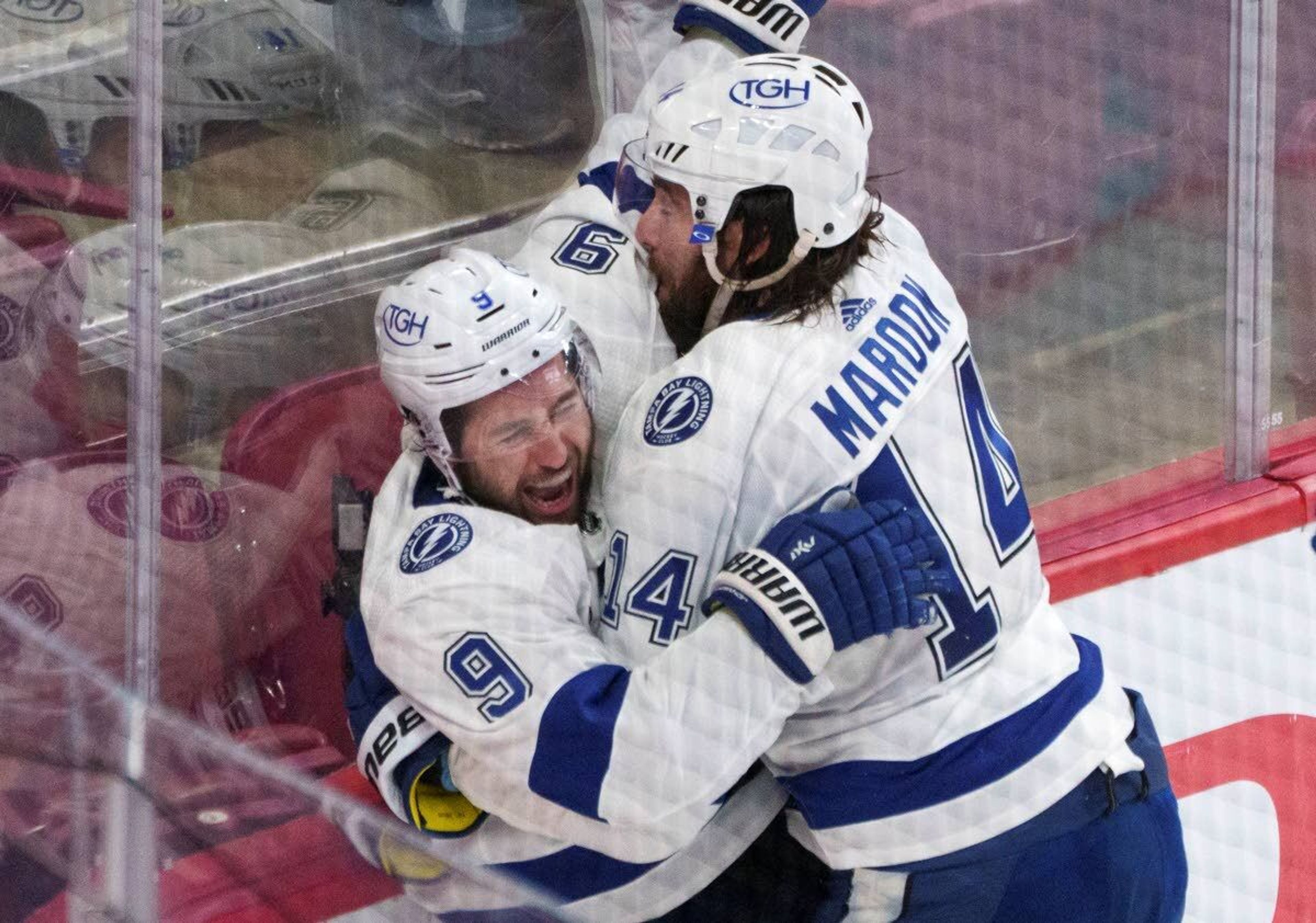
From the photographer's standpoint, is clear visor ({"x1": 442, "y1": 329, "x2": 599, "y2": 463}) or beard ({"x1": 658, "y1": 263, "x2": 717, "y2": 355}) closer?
clear visor ({"x1": 442, "y1": 329, "x2": 599, "y2": 463})

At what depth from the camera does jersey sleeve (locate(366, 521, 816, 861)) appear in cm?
128

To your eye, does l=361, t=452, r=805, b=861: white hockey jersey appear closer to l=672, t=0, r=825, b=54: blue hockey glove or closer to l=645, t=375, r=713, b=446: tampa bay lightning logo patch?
l=645, t=375, r=713, b=446: tampa bay lightning logo patch

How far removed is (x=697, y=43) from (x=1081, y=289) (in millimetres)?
656

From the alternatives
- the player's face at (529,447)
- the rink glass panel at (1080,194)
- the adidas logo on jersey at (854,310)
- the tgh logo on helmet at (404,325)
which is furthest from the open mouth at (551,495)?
the rink glass panel at (1080,194)

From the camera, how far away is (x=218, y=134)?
1860mm

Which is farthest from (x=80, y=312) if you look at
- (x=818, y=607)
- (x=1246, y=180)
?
(x=1246, y=180)

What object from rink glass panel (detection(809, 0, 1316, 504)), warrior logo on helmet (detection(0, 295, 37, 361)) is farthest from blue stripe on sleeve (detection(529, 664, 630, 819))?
rink glass panel (detection(809, 0, 1316, 504))

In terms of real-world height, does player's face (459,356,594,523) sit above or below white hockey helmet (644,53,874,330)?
below

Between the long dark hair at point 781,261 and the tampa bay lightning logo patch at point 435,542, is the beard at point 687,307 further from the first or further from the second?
the tampa bay lightning logo patch at point 435,542

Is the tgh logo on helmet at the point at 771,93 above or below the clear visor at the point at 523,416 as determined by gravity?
above

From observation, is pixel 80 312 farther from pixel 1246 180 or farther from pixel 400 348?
pixel 1246 180

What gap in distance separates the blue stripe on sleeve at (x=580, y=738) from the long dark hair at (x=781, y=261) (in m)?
0.33

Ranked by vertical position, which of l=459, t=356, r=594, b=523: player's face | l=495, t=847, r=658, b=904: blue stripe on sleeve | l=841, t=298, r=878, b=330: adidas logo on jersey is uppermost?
l=841, t=298, r=878, b=330: adidas logo on jersey

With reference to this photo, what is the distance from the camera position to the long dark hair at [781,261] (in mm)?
1420
